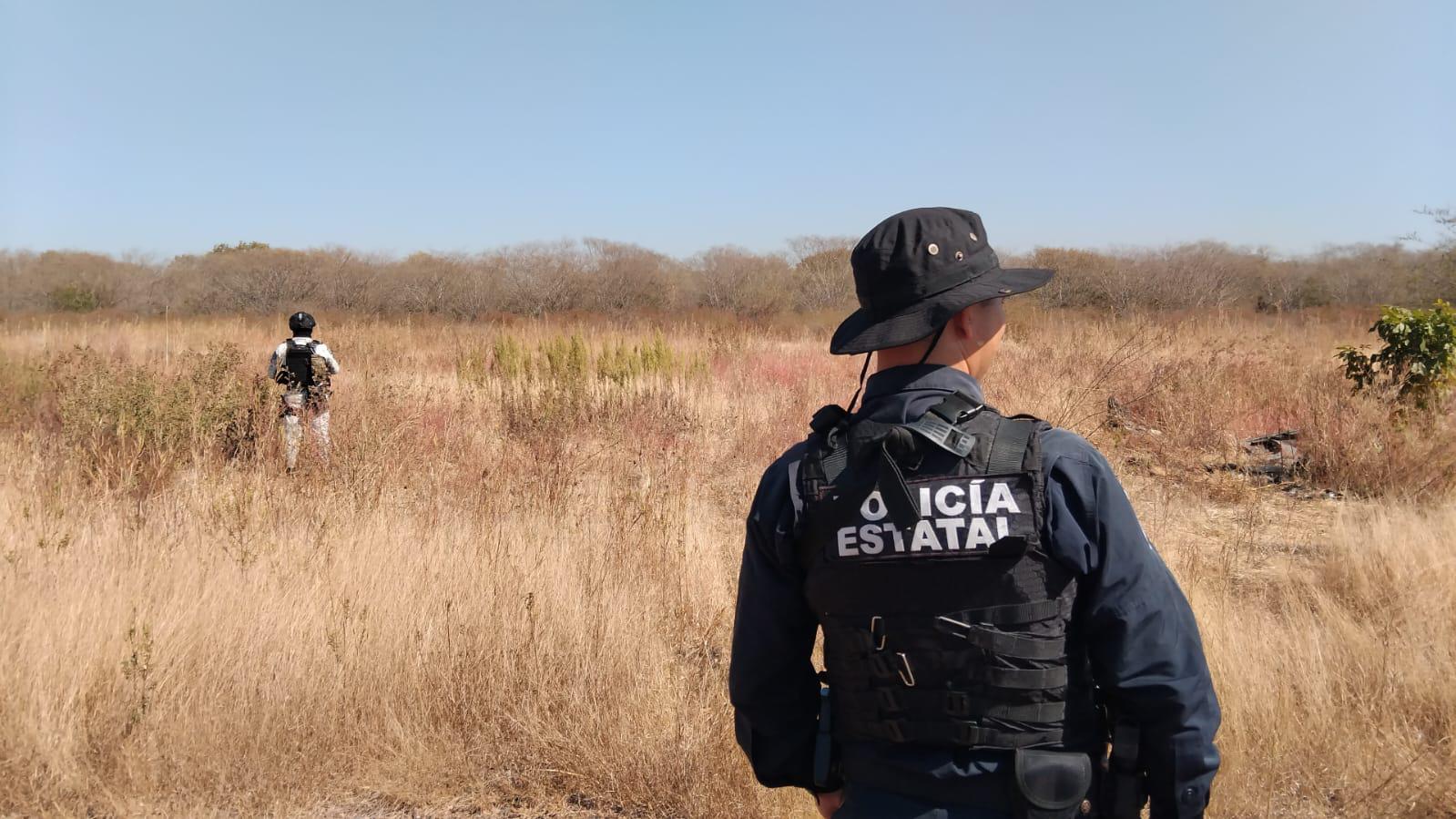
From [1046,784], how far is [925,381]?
64cm

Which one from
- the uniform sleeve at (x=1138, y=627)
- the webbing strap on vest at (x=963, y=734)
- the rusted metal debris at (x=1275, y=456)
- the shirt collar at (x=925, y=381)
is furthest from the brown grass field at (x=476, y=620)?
the shirt collar at (x=925, y=381)

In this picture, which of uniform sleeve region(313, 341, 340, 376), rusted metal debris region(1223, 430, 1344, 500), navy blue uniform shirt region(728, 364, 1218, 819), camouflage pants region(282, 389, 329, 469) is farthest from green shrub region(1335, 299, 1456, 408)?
uniform sleeve region(313, 341, 340, 376)

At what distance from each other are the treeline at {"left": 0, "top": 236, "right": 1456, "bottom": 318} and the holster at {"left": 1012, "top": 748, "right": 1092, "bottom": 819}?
23674 mm

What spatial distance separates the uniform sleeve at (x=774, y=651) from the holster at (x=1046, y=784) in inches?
15.2

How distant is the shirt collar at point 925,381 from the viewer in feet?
4.75

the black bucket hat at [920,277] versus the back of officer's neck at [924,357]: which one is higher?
the black bucket hat at [920,277]

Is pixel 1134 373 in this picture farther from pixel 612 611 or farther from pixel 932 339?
pixel 932 339

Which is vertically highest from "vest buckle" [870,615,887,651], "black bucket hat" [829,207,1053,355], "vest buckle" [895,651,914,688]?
"black bucket hat" [829,207,1053,355]

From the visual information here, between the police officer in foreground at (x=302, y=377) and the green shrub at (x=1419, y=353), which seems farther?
the police officer in foreground at (x=302, y=377)

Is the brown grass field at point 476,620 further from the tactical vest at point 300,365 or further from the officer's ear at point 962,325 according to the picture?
the officer's ear at point 962,325

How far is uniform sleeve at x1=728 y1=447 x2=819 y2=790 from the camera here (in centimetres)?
156

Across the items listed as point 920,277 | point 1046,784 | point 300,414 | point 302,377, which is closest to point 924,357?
point 920,277

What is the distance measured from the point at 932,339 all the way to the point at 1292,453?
331 inches

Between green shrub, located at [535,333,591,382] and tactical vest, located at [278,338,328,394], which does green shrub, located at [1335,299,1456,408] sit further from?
tactical vest, located at [278,338,328,394]
